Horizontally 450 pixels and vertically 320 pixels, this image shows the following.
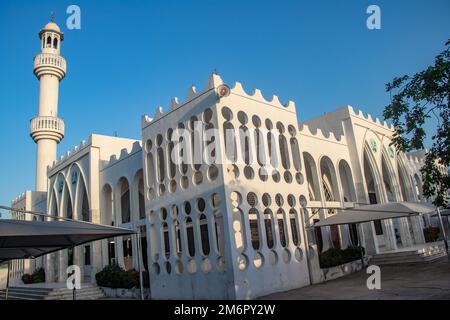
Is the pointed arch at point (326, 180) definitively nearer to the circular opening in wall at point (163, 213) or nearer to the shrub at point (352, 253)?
the shrub at point (352, 253)

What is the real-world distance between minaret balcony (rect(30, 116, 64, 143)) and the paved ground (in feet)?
72.4

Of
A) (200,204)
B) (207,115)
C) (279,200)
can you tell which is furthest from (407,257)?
(207,115)

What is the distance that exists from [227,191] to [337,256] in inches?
252

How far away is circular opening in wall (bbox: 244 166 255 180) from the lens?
42.6 ft

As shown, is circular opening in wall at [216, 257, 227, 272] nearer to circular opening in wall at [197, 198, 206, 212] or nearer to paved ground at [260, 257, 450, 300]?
paved ground at [260, 257, 450, 300]

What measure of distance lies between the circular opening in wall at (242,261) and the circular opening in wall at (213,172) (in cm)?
267

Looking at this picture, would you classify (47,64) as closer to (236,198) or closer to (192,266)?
(192,266)

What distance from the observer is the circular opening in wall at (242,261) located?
1162 centimetres

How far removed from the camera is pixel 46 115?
2769 cm

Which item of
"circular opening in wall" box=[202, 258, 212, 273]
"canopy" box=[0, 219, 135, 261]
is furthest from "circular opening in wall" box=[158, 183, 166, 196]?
"canopy" box=[0, 219, 135, 261]
